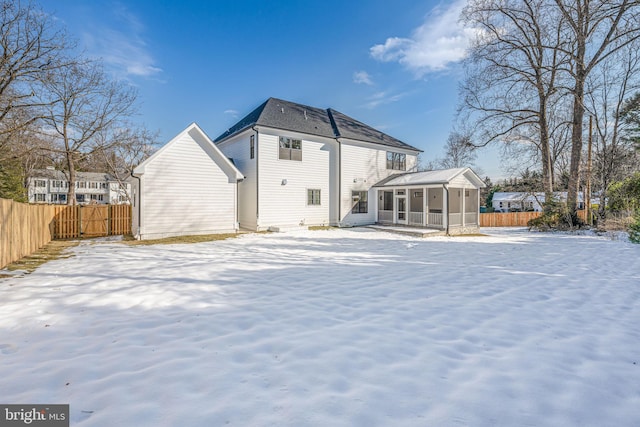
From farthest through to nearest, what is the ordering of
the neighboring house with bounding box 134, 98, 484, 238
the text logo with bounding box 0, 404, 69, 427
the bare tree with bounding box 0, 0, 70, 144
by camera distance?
the neighboring house with bounding box 134, 98, 484, 238, the bare tree with bounding box 0, 0, 70, 144, the text logo with bounding box 0, 404, 69, 427

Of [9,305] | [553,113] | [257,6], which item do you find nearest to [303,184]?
[257,6]

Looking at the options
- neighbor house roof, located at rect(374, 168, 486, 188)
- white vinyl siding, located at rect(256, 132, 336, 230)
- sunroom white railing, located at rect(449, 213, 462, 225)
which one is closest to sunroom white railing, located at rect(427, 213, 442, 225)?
sunroom white railing, located at rect(449, 213, 462, 225)

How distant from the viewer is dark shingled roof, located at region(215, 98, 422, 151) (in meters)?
15.9

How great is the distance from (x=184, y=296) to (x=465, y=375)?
13.9 feet

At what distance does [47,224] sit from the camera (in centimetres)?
1139

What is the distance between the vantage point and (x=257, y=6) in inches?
492

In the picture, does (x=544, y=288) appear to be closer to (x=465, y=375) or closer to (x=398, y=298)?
(x=398, y=298)

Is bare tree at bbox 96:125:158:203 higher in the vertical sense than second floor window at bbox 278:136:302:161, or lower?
higher

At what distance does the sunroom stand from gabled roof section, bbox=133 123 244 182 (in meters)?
9.58

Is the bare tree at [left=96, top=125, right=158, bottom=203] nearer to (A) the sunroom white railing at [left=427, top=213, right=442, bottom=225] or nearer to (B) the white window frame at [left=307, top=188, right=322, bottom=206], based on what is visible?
(B) the white window frame at [left=307, top=188, right=322, bottom=206]

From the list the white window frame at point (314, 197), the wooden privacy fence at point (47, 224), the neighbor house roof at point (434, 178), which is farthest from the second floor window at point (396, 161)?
the wooden privacy fence at point (47, 224)

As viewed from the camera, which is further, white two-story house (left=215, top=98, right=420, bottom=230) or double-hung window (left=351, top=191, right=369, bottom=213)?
double-hung window (left=351, top=191, right=369, bottom=213)

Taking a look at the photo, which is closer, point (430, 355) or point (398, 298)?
point (430, 355)

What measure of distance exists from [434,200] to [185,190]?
53.9 ft
